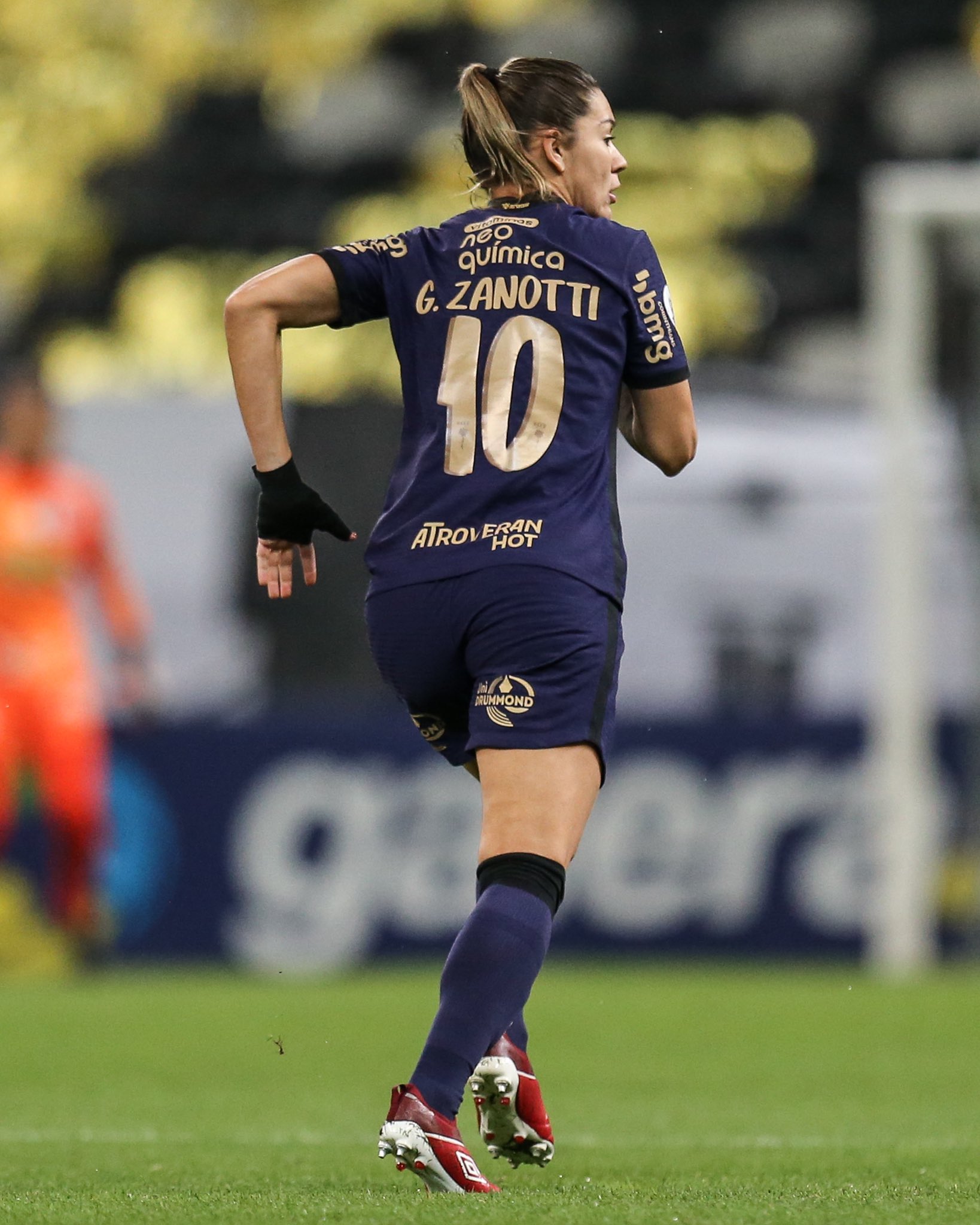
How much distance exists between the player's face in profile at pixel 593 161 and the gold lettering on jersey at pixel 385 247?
11.2 inches

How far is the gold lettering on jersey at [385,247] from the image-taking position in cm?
378

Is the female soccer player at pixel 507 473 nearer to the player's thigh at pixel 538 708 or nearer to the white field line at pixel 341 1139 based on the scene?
the player's thigh at pixel 538 708

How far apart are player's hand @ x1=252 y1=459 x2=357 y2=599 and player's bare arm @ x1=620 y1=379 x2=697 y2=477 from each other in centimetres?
50

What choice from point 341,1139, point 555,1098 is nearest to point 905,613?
point 555,1098

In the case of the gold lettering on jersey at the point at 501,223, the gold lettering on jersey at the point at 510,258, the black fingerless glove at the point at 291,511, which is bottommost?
the black fingerless glove at the point at 291,511

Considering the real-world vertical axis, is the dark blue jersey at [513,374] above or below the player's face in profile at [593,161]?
below

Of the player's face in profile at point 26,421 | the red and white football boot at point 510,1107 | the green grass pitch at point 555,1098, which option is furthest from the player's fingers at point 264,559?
the player's face in profile at point 26,421

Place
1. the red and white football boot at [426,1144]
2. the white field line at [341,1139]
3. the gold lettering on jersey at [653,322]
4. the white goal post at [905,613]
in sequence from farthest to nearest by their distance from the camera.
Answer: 1. the white goal post at [905,613]
2. the white field line at [341,1139]
3. the gold lettering on jersey at [653,322]
4. the red and white football boot at [426,1144]

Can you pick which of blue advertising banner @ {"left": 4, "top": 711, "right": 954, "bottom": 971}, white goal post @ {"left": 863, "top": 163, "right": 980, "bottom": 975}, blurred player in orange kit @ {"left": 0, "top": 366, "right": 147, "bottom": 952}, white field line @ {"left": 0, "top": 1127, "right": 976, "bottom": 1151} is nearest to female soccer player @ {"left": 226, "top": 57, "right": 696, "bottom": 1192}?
white field line @ {"left": 0, "top": 1127, "right": 976, "bottom": 1151}

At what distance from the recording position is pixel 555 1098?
5598 millimetres

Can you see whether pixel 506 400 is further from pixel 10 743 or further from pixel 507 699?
pixel 10 743

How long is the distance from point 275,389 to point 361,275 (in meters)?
0.22

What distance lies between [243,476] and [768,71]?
263 inches

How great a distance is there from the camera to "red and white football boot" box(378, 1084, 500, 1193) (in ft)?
11.0
